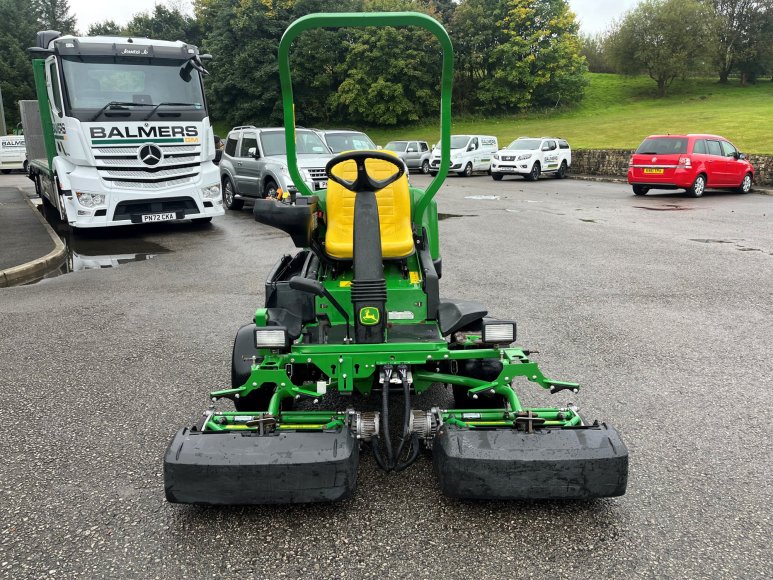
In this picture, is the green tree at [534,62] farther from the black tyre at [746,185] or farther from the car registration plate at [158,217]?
the car registration plate at [158,217]

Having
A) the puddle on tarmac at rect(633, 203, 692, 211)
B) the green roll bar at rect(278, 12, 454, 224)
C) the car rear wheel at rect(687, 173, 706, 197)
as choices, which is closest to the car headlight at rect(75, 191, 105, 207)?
the green roll bar at rect(278, 12, 454, 224)

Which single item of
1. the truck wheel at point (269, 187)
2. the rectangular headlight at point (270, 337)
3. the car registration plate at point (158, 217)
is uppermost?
the rectangular headlight at point (270, 337)

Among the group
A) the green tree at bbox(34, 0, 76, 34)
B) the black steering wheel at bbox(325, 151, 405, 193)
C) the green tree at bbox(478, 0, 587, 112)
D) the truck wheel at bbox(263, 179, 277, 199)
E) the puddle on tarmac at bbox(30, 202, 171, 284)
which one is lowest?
the puddle on tarmac at bbox(30, 202, 171, 284)

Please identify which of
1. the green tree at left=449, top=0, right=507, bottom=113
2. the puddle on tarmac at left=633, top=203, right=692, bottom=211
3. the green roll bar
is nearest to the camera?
the green roll bar

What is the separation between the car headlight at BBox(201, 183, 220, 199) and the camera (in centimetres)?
1271

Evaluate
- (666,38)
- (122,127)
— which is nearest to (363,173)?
(122,127)

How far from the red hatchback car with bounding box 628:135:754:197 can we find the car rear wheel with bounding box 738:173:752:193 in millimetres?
392

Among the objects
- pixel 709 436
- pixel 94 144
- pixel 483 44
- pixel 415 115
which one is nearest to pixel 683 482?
pixel 709 436

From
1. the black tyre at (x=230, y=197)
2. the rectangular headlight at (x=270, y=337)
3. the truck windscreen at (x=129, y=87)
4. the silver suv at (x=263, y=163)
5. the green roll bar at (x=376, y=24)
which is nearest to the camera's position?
the rectangular headlight at (x=270, y=337)

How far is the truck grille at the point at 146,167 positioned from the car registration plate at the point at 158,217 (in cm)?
50

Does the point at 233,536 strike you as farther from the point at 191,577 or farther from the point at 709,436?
the point at 709,436

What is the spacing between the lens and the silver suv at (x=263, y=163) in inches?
582

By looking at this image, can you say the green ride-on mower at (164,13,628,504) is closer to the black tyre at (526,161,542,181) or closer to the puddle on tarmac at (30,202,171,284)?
the puddle on tarmac at (30,202,171,284)

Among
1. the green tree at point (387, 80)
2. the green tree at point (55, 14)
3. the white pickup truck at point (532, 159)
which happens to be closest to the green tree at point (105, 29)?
the green tree at point (55, 14)
